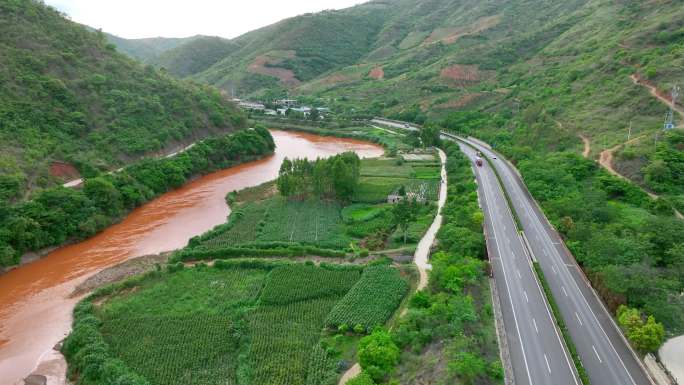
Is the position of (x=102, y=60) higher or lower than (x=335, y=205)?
higher

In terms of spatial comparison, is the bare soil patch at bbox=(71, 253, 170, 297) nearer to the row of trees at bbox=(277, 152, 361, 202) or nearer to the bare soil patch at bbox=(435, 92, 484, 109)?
the row of trees at bbox=(277, 152, 361, 202)

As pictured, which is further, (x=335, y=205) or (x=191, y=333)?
(x=335, y=205)

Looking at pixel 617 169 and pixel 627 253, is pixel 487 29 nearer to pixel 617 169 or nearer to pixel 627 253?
pixel 617 169

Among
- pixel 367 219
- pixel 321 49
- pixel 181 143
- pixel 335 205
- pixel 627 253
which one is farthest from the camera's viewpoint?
pixel 321 49

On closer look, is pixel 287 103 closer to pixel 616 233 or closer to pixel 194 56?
pixel 194 56

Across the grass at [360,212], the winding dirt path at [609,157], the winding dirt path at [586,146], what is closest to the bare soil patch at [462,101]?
the winding dirt path at [586,146]

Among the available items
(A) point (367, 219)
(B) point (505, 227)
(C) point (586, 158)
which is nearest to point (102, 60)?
(A) point (367, 219)

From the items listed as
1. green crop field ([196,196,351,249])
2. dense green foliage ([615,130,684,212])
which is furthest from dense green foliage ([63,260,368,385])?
dense green foliage ([615,130,684,212])

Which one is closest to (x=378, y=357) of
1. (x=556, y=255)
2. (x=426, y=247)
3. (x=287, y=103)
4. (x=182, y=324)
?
(x=182, y=324)
